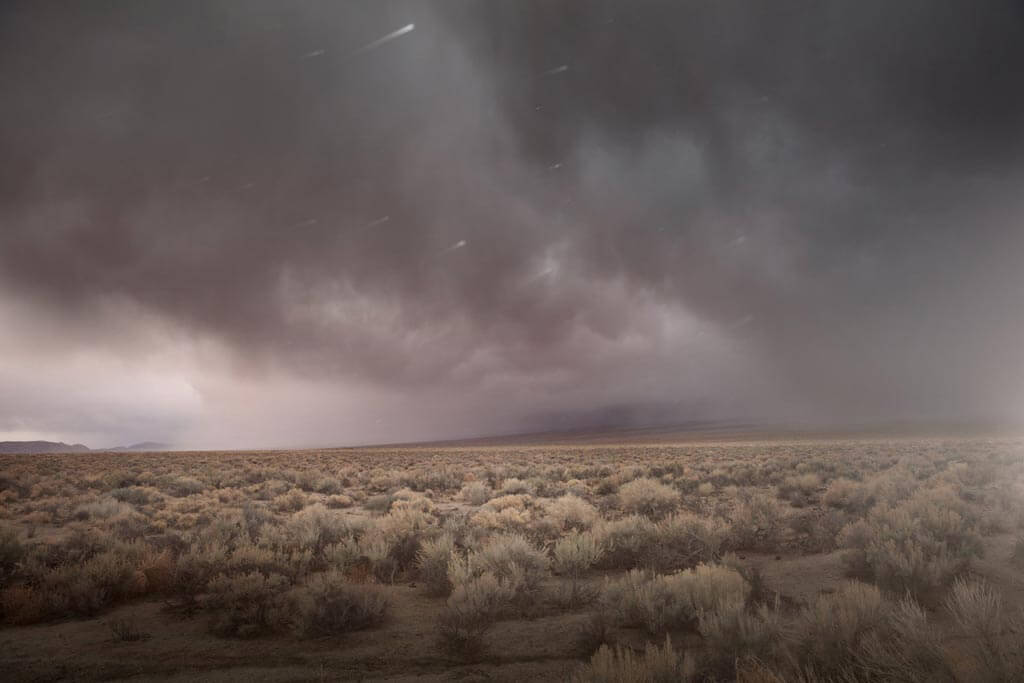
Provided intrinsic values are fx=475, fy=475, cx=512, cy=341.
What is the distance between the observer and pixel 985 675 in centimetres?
356

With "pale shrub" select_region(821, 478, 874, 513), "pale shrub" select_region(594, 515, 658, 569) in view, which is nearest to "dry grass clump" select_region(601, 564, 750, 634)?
"pale shrub" select_region(594, 515, 658, 569)

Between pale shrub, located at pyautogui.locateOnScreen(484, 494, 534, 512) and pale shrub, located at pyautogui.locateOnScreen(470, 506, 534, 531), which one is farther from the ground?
pale shrub, located at pyautogui.locateOnScreen(470, 506, 534, 531)

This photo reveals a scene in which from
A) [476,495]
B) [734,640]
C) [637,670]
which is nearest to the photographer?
[637,670]

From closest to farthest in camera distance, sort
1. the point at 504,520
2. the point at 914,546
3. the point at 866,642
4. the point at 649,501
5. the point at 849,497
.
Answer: the point at 866,642, the point at 914,546, the point at 504,520, the point at 849,497, the point at 649,501

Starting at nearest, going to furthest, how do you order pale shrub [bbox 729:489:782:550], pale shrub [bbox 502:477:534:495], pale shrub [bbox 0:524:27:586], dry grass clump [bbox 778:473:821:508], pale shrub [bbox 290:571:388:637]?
pale shrub [bbox 290:571:388:637]
pale shrub [bbox 0:524:27:586]
pale shrub [bbox 729:489:782:550]
dry grass clump [bbox 778:473:821:508]
pale shrub [bbox 502:477:534:495]

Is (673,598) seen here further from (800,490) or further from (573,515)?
(800,490)

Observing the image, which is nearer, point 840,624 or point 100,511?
point 840,624

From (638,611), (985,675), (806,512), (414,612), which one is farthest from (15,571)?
(806,512)

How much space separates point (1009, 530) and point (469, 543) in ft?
36.1

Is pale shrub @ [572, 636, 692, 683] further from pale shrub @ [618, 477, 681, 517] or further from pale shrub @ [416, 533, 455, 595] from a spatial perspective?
pale shrub @ [618, 477, 681, 517]

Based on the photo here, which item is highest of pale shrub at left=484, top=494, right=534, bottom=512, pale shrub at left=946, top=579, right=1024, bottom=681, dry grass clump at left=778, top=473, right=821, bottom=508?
pale shrub at left=946, top=579, right=1024, bottom=681

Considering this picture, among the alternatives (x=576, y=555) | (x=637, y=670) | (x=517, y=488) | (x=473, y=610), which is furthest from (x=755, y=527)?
(x=517, y=488)

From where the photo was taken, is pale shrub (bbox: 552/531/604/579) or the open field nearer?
the open field

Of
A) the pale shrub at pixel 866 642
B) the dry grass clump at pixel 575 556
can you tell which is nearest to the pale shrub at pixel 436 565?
the dry grass clump at pixel 575 556
